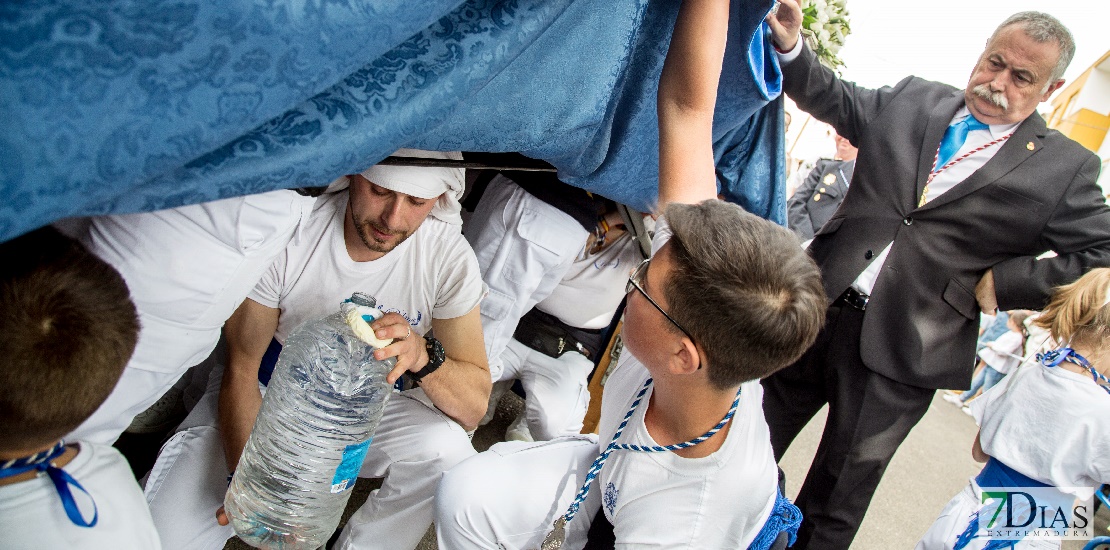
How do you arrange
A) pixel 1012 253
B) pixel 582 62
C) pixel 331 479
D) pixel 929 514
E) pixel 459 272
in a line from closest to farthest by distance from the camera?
pixel 582 62 → pixel 331 479 → pixel 459 272 → pixel 1012 253 → pixel 929 514

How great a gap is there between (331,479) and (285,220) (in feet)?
2.68

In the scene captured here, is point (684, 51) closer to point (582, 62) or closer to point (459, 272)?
point (582, 62)

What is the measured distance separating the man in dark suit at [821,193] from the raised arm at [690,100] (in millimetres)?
2959

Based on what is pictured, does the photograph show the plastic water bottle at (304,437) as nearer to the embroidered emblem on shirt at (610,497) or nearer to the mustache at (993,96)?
the embroidered emblem on shirt at (610,497)

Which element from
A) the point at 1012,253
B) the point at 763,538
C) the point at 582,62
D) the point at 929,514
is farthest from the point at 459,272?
the point at 929,514

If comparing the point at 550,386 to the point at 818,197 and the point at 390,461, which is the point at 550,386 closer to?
the point at 390,461

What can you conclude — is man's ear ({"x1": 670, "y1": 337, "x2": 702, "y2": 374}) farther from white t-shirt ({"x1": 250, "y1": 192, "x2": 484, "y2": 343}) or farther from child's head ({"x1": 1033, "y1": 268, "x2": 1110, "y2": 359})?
child's head ({"x1": 1033, "y1": 268, "x2": 1110, "y2": 359})

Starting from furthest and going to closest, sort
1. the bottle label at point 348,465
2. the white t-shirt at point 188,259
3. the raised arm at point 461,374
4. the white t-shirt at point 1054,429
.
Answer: the white t-shirt at point 1054,429
the raised arm at point 461,374
the bottle label at point 348,465
the white t-shirt at point 188,259

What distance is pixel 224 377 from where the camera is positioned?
1.96 metres

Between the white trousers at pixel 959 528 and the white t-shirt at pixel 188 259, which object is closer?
the white t-shirt at pixel 188 259

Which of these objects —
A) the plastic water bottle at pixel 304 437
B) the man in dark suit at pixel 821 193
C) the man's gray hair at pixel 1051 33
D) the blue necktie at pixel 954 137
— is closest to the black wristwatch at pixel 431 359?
the plastic water bottle at pixel 304 437

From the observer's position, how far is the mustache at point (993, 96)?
2443 millimetres

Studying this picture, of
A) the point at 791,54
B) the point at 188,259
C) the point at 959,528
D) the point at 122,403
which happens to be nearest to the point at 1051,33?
the point at 791,54

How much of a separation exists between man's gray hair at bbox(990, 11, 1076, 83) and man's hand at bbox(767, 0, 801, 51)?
818 mm
